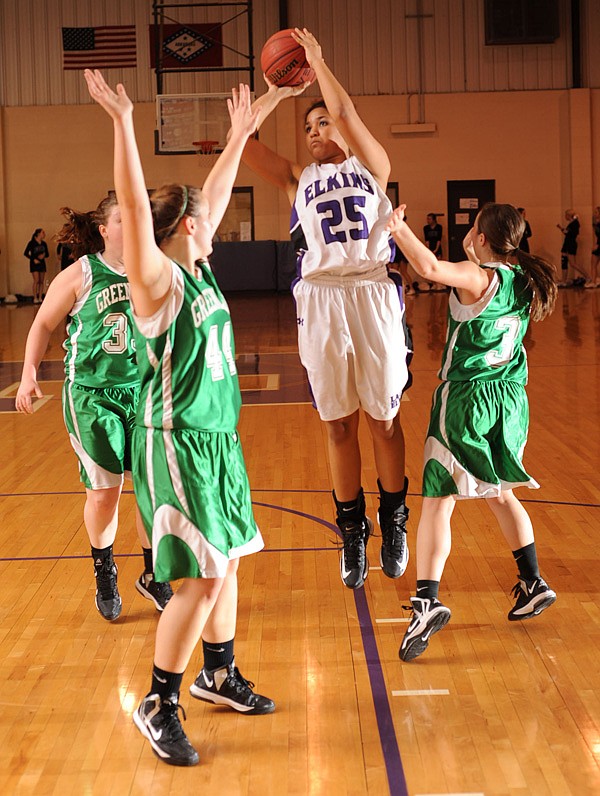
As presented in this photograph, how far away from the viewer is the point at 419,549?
3.48m

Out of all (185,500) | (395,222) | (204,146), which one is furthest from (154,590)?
(204,146)

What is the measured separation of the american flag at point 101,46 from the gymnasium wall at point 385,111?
0.21 m

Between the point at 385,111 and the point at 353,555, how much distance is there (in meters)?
18.0

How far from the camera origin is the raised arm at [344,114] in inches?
137

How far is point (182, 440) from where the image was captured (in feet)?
8.82

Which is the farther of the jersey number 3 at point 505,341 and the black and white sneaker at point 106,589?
the black and white sneaker at point 106,589

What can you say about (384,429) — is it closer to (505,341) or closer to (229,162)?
(505,341)

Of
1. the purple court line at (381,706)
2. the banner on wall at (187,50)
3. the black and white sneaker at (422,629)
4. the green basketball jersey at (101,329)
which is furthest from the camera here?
the banner on wall at (187,50)

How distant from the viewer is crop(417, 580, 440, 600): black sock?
11.2ft

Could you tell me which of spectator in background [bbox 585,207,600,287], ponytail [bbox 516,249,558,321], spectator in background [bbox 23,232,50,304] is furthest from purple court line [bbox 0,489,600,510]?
spectator in background [bbox 585,207,600,287]

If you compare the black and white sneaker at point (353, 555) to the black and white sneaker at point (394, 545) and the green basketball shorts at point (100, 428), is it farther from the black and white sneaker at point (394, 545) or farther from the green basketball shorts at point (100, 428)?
the green basketball shorts at point (100, 428)

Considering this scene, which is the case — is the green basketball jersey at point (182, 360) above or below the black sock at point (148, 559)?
above

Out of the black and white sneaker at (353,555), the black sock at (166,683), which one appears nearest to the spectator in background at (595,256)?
the black and white sneaker at (353,555)

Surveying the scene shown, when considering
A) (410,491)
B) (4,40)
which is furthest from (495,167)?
(410,491)
